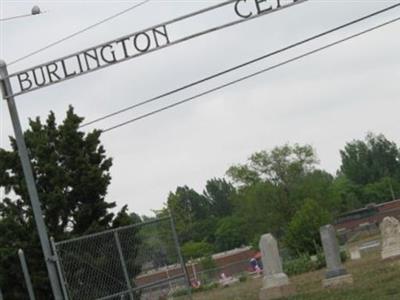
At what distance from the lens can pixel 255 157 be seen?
102m

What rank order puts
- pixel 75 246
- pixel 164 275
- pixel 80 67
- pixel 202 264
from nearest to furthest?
pixel 80 67 < pixel 75 246 < pixel 164 275 < pixel 202 264

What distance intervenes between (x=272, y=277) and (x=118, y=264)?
6507 millimetres

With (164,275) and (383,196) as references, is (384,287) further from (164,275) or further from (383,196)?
(383,196)

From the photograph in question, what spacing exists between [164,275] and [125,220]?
3.12 meters

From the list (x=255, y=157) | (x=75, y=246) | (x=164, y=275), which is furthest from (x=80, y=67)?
(x=255, y=157)

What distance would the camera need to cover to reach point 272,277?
23250 mm

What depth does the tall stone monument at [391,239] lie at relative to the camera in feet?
87.8

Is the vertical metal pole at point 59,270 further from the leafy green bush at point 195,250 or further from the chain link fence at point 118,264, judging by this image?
the leafy green bush at point 195,250

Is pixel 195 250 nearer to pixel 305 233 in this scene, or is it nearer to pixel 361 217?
pixel 361 217

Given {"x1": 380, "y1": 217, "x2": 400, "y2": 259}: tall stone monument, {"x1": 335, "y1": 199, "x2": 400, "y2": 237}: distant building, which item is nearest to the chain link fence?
{"x1": 380, "y1": 217, "x2": 400, "y2": 259}: tall stone monument

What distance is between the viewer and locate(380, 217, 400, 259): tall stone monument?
1053 inches

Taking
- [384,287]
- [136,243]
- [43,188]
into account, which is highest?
[43,188]

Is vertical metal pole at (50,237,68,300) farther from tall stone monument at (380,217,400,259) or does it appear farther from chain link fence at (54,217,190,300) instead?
tall stone monument at (380,217,400,259)

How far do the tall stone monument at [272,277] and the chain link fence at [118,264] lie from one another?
3.71 metres
